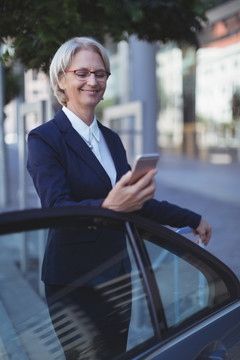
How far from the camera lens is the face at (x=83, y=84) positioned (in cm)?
191

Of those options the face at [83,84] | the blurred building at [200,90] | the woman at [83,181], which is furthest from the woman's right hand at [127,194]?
the blurred building at [200,90]

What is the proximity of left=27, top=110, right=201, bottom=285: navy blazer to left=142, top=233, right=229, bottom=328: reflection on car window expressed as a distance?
0.11 meters

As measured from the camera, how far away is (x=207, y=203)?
10023 mm

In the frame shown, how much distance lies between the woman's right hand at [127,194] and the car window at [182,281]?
9cm

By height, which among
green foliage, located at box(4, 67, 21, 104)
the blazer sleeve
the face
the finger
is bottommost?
the blazer sleeve

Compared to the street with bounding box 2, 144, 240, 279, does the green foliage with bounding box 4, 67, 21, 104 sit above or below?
above

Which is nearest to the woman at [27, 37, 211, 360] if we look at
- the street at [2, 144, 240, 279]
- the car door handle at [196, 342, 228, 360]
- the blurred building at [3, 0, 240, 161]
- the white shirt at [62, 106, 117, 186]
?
the white shirt at [62, 106, 117, 186]

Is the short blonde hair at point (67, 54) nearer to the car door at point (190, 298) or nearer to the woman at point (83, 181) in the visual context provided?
the woman at point (83, 181)

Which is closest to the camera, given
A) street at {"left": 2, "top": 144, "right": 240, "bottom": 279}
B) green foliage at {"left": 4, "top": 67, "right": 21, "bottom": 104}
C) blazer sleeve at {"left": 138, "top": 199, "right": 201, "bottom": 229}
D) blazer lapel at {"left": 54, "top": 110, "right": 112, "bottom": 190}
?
blazer lapel at {"left": 54, "top": 110, "right": 112, "bottom": 190}

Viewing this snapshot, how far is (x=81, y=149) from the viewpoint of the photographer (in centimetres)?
185

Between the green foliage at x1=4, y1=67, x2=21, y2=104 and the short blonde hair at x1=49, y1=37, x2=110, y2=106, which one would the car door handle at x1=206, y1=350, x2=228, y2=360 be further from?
the green foliage at x1=4, y1=67, x2=21, y2=104

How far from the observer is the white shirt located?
1917 mm

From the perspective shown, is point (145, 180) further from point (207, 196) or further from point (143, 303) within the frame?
point (207, 196)

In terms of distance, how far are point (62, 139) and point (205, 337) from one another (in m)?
0.79
